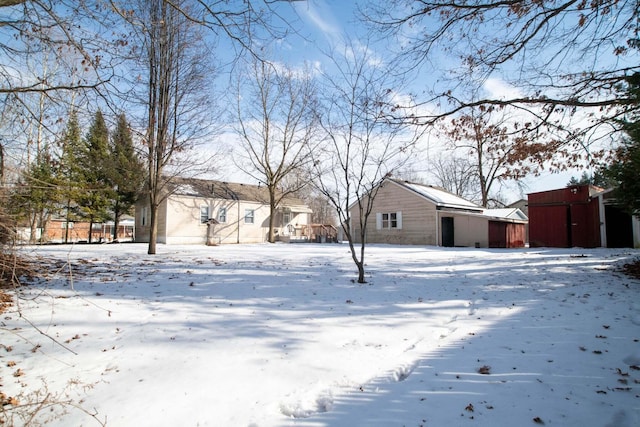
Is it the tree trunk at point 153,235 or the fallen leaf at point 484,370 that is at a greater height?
the tree trunk at point 153,235

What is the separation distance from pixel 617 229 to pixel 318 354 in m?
22.4

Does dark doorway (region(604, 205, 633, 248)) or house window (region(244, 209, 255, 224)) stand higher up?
house window (region(244, 209, 255, 224))

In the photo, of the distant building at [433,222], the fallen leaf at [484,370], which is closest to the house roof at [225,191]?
the distant building at [433,222]

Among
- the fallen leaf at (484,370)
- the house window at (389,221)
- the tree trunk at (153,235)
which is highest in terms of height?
the house window at (389,221)

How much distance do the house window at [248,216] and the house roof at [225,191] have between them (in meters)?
0.87

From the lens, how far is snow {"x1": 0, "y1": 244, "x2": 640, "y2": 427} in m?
2.80

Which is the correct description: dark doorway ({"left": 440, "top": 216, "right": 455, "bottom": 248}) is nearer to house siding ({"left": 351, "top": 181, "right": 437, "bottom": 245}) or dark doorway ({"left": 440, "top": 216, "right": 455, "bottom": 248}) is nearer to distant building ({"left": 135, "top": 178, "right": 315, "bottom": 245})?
house siding ({"left": 351, "top": 181, "right": 437, "bottom": 245})

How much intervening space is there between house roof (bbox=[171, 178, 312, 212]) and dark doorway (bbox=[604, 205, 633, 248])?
2096 cm

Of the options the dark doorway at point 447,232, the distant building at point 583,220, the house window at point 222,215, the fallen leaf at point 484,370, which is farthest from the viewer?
the house window at point 222,215

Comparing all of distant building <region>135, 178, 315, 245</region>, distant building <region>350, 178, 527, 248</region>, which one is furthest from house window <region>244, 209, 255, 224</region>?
distant building <region>350, 178, 527, 248</region>

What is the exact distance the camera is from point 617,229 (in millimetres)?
18797

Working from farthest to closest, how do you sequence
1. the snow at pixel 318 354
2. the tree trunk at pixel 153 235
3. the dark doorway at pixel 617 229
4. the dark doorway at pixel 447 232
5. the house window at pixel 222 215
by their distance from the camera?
the house window at pixel 222 215, the dark doorway at pixel 447 232, the dark doorway at pixel 617 229, the tree trunk at pixel 153 235, the snow at pixel 318 354

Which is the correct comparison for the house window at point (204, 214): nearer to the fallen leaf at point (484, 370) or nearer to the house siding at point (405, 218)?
the house siding at point (405, 218)

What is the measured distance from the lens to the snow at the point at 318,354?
2.80 metres
